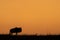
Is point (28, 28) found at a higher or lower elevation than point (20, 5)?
lower

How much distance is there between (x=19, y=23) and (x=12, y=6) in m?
0.26

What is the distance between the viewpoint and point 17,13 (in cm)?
190

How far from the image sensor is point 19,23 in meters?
1.87

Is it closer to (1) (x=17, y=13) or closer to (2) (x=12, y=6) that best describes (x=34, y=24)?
(1) (x=17, y=13)

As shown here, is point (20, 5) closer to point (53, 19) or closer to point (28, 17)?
point (28, 17)

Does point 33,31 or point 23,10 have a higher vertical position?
point 23,10

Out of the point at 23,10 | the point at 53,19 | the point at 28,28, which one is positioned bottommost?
the point at 28,28

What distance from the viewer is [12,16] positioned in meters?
1.89

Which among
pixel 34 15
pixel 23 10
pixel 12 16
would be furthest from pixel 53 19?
pixel 12 16
